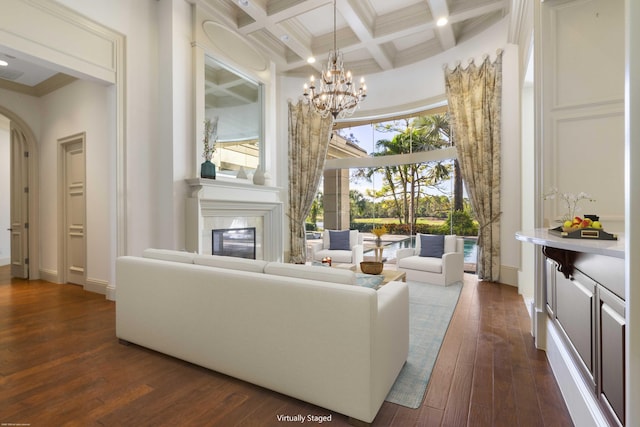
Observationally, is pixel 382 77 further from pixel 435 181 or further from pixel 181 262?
pixel 181 262

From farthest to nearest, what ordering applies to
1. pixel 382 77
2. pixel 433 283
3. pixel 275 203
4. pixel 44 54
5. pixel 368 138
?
pixel 368 138
pixel 382 77
pixel 275 203
pixel 433 283
pixel 44 54

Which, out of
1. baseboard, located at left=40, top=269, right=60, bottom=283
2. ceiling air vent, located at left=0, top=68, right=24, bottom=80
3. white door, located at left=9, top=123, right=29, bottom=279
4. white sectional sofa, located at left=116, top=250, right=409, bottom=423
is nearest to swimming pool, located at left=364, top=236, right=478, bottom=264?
white sectional sofa, located at left=116, top=250, right=409, bottom=423

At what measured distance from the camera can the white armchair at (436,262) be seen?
471 cm

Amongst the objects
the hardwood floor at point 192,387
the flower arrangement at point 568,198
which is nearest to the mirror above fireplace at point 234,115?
the hardwood floor at point 192,387

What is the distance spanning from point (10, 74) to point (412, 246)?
7356 mm

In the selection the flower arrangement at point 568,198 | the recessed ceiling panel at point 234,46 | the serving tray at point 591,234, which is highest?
the recessed ceiling panel at point 234,46

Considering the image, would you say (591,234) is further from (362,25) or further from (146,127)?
(146,127)

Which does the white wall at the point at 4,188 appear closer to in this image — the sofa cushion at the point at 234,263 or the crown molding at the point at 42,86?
the crown molding at the point at 42,86

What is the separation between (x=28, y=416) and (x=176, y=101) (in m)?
3.68

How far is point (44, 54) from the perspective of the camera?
3.32m

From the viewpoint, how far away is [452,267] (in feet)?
15.7

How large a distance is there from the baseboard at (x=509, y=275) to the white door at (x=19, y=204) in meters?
7.83

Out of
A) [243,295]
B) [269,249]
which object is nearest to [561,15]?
[243,295]

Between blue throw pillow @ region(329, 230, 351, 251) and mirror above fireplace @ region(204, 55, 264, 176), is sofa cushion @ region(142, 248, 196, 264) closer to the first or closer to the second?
mirror above fireplace @ region(204, 55, 264, 176)
